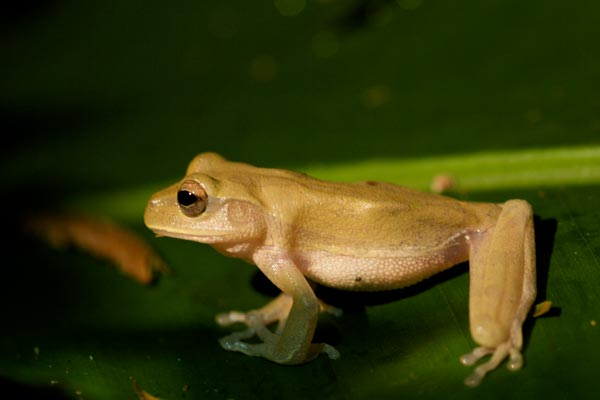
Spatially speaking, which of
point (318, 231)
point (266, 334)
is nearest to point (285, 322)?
point (266, 334)

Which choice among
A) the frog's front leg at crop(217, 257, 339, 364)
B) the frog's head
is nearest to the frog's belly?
the frog's front leg at crop(217, 257, 339, 364)

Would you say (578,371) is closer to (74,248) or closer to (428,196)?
(428,196)

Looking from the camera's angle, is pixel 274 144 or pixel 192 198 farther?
pixel 274 144

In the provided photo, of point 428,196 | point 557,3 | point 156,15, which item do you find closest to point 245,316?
point 428,196

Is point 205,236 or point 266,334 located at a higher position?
point 205,236

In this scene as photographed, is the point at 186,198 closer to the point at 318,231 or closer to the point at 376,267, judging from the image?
the point at 318,231

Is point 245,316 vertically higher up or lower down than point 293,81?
lower down

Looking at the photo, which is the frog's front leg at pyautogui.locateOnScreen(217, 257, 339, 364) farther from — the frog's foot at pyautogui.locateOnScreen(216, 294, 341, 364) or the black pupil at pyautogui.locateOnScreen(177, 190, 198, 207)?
the black pupil at pyautogui.locateOnScreen(177, 190, 198, 207)

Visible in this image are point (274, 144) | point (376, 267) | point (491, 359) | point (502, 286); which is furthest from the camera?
point (274, 144)
